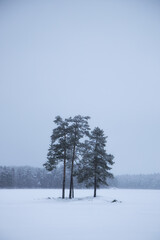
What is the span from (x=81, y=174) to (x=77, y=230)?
2248 centimetres

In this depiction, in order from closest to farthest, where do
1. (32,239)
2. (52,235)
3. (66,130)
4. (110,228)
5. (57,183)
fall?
1. (32,239)
2. (52,235)
3. (110,228)
4. (66,130)
5. (57,183)

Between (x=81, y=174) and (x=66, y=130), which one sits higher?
(x=66, y=130)

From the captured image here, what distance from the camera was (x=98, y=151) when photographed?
115 feet

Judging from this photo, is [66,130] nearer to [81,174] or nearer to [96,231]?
[81,174]

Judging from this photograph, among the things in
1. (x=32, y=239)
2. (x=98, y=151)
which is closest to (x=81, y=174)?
(x=98, y=151)

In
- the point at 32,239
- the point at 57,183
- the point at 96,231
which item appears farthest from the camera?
the point at 57,183

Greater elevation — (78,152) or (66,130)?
(66,130)

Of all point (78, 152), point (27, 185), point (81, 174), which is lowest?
point (27, 185)

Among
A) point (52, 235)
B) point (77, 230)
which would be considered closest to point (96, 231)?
point (77, 230)

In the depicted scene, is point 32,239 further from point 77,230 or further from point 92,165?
point 92,165

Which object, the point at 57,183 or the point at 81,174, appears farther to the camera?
the point at 57,183

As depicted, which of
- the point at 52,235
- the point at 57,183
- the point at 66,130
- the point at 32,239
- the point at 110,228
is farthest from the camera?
the point at 57,183

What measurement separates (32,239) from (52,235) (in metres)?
1.28

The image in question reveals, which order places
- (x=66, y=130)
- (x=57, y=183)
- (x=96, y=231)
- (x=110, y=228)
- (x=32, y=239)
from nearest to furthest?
(x=32, y=239) → (x=96, y=231) → (x=110, y=228) → (x=66, y=130) → (x=57, y=183)
